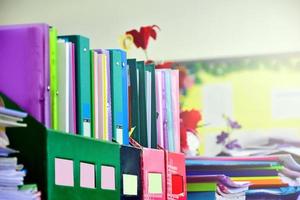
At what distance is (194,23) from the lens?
110 inches

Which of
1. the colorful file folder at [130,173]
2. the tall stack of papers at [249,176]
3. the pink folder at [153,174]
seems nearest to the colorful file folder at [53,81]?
the colorful file folder at [130,173]

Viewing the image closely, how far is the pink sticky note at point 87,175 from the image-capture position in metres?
1.24

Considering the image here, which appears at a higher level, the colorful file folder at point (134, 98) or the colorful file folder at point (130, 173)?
the colorful file folder at point (134, 98)

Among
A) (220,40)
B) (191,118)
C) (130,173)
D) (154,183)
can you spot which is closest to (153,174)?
(154,183)

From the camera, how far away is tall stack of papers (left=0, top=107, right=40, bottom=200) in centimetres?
104

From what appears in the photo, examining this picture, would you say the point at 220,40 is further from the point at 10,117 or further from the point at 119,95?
the point at 10,117

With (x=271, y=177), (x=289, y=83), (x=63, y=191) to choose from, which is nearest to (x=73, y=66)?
(x=63, y=191)

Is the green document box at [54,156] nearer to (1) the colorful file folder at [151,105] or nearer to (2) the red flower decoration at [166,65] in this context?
(1) the colorful file folder at [151,105]

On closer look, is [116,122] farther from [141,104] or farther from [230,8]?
[230,8]

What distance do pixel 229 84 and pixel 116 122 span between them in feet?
4.18

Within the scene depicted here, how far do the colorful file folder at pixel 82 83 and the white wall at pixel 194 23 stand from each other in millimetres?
1441

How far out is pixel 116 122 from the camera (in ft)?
4.98

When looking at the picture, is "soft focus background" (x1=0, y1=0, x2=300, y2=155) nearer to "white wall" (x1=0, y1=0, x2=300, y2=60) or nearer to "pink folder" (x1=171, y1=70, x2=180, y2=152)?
"white wall" (x1=0, y1=0, x2=300, y2=60)

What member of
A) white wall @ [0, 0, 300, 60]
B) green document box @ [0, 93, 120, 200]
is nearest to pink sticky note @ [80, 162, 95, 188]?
green document box @ [0, 93, 120, 200]
